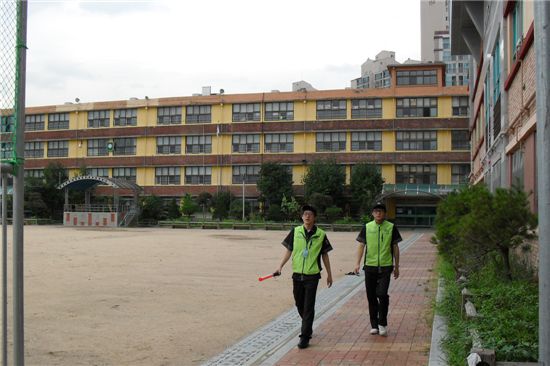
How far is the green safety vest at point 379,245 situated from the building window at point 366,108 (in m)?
50.7

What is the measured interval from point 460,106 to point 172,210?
95.3 ft

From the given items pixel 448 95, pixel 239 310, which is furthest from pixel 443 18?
pixel 239 310

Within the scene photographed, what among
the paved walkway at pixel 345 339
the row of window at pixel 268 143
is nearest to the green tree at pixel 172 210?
the row of window at pixel 268 143

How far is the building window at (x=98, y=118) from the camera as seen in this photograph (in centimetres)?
6569

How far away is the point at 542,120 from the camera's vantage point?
4.30 meters

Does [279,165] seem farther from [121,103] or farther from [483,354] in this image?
[483,354]

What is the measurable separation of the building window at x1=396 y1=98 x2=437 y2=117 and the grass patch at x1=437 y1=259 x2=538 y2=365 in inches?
1892

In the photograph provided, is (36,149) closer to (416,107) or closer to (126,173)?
(126,173)

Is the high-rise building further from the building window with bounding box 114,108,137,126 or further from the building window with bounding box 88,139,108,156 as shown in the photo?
the building window with bounding box 88,139,108,156

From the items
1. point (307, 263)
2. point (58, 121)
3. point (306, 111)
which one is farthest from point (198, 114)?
point (307, 263)

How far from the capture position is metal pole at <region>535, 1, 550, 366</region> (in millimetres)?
4227

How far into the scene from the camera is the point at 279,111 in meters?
60.3

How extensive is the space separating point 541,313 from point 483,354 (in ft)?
2.08

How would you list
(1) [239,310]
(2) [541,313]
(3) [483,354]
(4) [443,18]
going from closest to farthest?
(2) [541,313], (3) [483,354], (1) [239,310], (4) [443,18]
